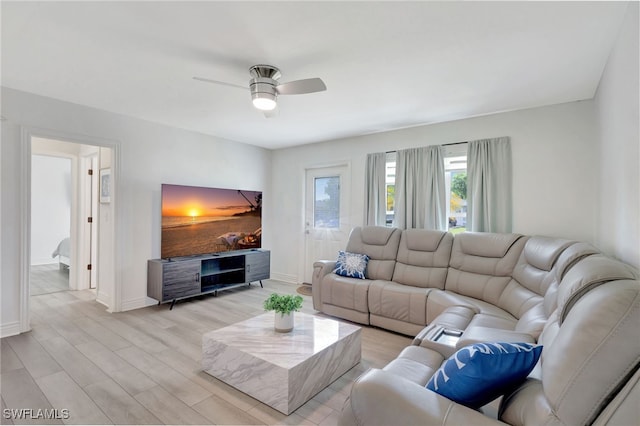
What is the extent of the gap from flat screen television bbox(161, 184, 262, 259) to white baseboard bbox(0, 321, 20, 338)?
150cm

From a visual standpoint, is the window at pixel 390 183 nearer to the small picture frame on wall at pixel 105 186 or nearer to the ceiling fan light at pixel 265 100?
the ceiling fan light at pixel 265 100

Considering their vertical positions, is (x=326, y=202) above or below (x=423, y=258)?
above

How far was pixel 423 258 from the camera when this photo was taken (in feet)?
11.7

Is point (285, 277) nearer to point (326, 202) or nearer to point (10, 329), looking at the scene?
point (326, 202)

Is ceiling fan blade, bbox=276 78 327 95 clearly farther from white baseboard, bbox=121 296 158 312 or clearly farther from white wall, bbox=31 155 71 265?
white wall, bbox=31 155 71 265

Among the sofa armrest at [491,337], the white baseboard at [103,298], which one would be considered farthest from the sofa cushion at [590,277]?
the white baseboard at [103,298]

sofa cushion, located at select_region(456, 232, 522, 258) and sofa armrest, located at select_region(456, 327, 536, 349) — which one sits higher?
sofa cushion, located at select_region(456, 232, 522, 258)

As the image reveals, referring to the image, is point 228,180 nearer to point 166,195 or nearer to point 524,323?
point 166,195

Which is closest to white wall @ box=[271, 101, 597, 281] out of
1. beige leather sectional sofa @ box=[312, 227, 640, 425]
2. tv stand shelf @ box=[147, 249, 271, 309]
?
beige leather sectional sofa @ box=[312, 227, 640, 425]

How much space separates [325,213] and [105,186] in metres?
3.18

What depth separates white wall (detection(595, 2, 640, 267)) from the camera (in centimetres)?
164

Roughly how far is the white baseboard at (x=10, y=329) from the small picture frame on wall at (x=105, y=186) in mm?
1595

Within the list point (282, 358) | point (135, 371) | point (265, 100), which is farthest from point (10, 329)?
point (265, 100)

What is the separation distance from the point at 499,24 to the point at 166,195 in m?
3.94
